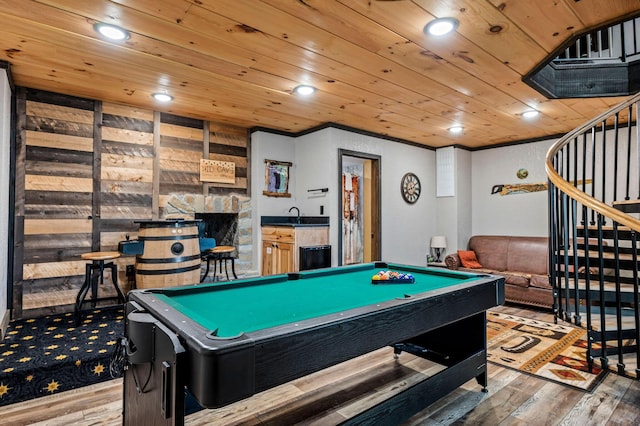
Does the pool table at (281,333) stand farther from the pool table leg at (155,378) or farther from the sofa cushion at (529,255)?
the sofa cushion at (529,255)

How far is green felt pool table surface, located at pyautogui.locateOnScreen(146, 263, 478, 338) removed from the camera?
1383mm

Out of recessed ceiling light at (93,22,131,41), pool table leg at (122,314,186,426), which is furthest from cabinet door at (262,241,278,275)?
pool table leg at (122,314,186,426)

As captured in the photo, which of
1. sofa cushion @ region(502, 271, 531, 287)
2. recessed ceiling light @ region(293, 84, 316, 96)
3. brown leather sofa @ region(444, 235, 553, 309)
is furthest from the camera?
sofa cushion @ region(502, 271, 531, 287)

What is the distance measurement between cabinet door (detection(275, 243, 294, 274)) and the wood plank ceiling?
5.48 feet

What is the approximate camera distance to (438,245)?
19.7ft

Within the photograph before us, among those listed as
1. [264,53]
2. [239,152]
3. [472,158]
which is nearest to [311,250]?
[239,152]

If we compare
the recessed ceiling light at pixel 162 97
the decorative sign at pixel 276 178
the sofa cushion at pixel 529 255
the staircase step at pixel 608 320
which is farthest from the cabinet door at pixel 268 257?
the sofa cushion at pixel 529 255

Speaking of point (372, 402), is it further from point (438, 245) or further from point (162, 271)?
point (438, 245)

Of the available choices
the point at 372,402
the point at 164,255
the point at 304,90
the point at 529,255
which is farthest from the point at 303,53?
the point at 529,255

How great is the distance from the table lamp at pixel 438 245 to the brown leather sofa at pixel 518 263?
1.52ft

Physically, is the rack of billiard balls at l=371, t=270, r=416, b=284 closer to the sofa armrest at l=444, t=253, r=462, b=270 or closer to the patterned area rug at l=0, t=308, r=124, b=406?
A: the patterned area rug at l=0, t=308, r=124, b=406

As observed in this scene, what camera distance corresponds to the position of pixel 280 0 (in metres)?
2.00

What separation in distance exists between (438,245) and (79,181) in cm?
524

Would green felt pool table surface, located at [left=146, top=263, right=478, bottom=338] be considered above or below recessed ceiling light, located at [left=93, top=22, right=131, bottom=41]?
below
